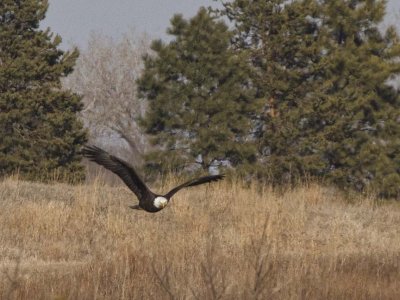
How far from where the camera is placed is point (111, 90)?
56625mm

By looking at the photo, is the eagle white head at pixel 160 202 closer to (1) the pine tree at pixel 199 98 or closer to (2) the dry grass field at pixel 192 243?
(2) the dry grass field at pixel 192 243

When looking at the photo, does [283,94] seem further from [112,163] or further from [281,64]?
[112,163]

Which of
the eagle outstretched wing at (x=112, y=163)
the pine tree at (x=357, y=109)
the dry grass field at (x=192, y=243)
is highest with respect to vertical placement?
the pine tree at (x=357, y=109)

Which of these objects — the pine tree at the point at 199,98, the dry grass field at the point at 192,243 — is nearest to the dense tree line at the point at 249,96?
the pine tree at the point at 199,98

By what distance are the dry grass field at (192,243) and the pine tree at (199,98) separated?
4487mm

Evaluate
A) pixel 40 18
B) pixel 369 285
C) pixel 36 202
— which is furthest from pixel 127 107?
pixel 369 285

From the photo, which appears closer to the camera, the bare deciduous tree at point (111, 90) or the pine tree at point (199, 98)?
the pine tree at point (199, 98)

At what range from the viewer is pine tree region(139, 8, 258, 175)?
2461 cm

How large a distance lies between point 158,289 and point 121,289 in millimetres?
437

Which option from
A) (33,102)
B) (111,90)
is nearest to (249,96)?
(33,102)

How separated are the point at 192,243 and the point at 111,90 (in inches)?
1759

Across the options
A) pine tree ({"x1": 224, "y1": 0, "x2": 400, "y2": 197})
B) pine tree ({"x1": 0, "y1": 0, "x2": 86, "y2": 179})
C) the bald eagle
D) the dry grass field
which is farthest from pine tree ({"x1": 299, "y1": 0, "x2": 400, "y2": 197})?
the bald eagle

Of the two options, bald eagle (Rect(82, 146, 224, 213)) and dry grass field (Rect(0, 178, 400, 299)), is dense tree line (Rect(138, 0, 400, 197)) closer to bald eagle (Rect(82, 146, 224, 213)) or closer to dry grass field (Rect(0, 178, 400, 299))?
dry grass field (Rect(0, 178, 400, 299))

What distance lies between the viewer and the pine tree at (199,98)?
24609 millimetres
